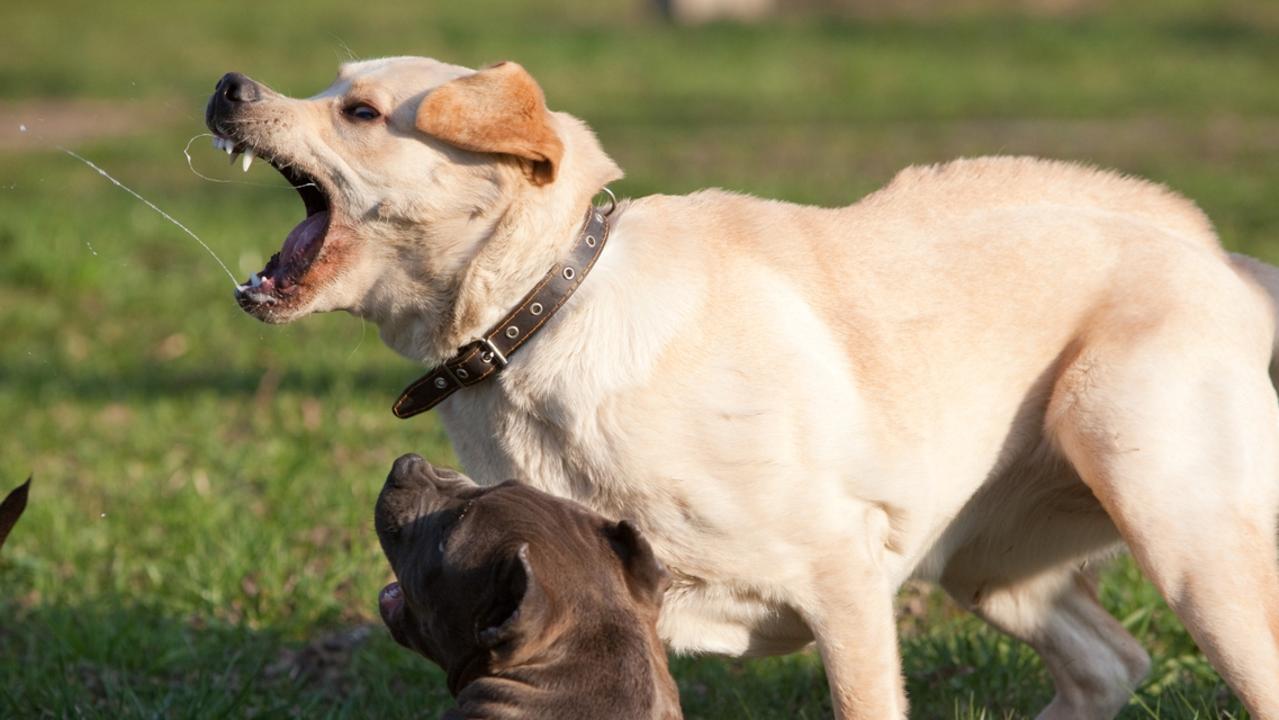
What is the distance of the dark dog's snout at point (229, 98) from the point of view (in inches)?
153

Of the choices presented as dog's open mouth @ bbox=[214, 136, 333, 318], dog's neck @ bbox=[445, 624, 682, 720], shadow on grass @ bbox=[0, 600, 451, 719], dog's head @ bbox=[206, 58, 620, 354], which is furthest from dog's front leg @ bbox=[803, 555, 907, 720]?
dog's open mouth @ bbox=[214, 136, 333, 318]

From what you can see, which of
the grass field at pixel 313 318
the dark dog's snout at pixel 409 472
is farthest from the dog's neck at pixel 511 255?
the grass field at pixel 313 318

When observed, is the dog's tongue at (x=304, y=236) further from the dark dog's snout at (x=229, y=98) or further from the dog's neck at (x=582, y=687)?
the dog's neck at (x=582, y=687)

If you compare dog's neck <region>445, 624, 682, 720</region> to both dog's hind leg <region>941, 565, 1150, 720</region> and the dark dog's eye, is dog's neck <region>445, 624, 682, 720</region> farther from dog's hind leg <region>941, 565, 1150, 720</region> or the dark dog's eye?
dog's hind leg <region>941, 565, 1150, 720</region>

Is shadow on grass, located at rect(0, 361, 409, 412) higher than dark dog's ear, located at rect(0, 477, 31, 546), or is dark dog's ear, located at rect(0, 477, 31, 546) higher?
dark dog's ear, located at rect(0, 477, 31, 546)

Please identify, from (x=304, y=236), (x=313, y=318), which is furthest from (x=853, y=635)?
(x=313, y=318)

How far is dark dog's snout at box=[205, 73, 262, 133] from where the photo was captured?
389 cm

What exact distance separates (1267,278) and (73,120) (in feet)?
46.3

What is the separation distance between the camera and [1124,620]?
4961mm

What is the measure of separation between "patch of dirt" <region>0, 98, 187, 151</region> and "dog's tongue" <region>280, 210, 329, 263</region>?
452 inches

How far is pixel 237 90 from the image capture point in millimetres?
3920

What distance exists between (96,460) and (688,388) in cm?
389

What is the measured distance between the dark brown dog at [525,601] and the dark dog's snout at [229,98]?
3.24 feet

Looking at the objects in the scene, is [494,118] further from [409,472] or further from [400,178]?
[409,472]
